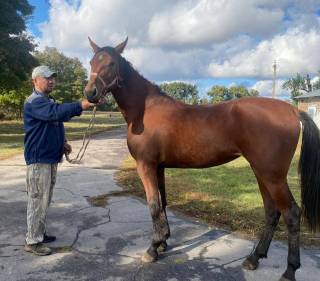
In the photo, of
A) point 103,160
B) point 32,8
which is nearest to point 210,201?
point 103,160

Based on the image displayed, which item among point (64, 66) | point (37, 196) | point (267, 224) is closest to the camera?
point (267, 224)

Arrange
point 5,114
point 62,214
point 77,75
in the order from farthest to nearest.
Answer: point 77,75 < point 5,114 < point 62,214

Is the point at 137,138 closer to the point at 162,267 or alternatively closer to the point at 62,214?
the point at 162,267

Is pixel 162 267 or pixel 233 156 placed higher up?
pixel 233 156

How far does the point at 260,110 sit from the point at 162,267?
190 cm

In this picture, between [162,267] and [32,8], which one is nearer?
[162,267]

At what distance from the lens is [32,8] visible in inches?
798

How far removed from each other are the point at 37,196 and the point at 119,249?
3.67 ft

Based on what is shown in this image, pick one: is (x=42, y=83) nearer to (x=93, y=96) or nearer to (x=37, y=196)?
(x=93, y=96)

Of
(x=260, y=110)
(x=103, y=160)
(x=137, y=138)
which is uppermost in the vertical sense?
(x=260, y=110)

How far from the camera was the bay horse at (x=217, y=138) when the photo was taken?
11.8ft

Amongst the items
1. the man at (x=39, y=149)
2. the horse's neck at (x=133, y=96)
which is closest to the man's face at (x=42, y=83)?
the man at (x=39, y=149)

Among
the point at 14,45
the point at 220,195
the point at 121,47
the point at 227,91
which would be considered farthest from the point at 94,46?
the point at 227,91

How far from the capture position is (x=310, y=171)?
3.82 metres
